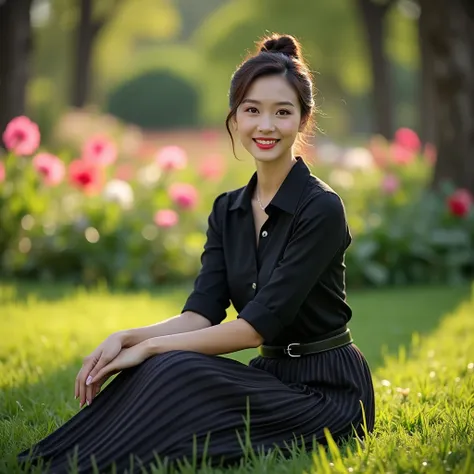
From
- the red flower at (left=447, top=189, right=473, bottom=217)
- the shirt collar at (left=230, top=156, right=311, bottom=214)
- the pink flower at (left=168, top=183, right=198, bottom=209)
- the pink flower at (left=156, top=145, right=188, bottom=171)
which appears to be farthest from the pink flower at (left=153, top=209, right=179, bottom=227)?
the shirt collar at (left=230, top=156, right=311, bottom=214)

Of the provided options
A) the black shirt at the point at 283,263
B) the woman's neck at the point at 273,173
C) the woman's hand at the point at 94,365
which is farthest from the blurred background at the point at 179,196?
the woman's hand at the point at 94,365

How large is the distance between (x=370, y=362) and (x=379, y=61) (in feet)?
46.2

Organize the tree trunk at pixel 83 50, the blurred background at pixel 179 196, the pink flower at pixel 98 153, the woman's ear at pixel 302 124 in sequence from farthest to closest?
1. the tree trunk at pixel 83 50
2. the blurred background at pixel 179 196
3. the pink flower at pixel 98 153
4. the woman's ear at pixel 302 124

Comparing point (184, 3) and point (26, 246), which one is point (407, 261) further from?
point (184, 3)

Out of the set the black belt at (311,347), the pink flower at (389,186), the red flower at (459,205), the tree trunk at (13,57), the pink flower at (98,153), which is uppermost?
the tree trunk at (13,57)

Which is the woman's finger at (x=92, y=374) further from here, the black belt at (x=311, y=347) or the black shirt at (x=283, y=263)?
the black belt at (x=311, y=347)

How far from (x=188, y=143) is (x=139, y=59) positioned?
32612 millimetres

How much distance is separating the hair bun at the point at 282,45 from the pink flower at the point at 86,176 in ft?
13.1

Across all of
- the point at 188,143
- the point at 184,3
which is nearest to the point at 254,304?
the point at 188,143

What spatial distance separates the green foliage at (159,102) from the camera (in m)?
32.5

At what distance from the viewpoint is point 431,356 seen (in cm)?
458

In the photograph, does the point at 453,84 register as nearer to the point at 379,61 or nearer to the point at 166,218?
the point at 166,218

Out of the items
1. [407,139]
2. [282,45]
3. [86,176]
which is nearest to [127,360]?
[282,45]

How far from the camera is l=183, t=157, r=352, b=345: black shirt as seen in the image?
9.17ft
